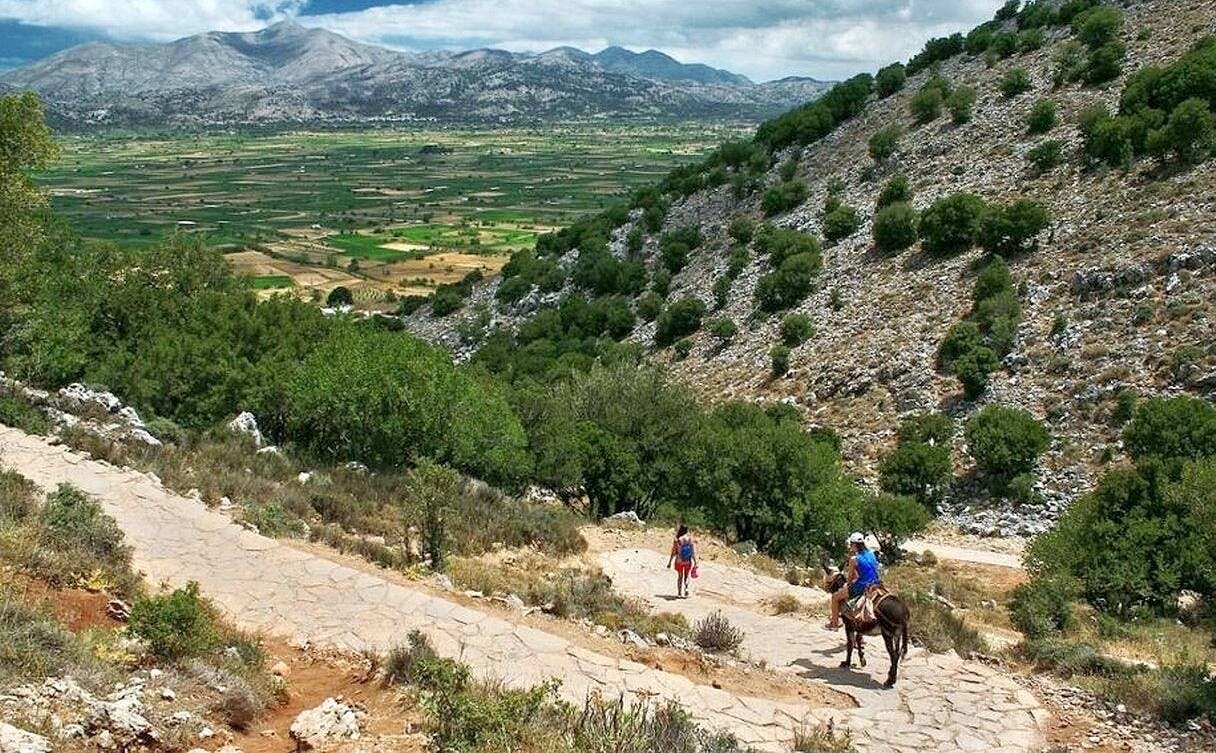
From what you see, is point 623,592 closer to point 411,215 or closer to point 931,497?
point 931,497

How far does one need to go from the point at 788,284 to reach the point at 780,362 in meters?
7.33

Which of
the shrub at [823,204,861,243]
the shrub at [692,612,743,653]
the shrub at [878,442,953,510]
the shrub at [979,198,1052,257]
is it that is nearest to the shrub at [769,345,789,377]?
the shrub at [878,442,953,510]

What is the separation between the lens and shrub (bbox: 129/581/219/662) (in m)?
10.2

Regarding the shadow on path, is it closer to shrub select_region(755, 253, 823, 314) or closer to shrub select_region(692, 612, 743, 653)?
shrub select_region(692, 612, 743, 653)

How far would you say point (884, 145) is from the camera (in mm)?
57344

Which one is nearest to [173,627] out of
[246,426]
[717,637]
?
[717,637]

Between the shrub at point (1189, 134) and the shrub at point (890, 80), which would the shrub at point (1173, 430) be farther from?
the shrub at point (890, 80)

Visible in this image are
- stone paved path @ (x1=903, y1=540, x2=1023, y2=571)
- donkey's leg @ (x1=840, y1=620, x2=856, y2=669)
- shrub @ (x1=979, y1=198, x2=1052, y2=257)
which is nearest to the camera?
donkey's leg @ (x1=840, y1=620, x2=856, y2=669)

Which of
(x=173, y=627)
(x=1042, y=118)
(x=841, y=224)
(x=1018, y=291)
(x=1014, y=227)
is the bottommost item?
(x=173, y=627)

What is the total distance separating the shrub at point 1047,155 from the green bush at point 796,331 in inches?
603

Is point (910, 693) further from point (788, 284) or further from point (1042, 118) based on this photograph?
point (1042, 118)

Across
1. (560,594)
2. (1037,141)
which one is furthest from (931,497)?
(1037,141)

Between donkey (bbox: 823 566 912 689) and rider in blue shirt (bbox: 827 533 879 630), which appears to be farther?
rider in blue shirt (bbox: 827 533 879 630)

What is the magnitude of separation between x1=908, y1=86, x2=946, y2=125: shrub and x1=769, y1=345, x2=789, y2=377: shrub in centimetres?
2471
